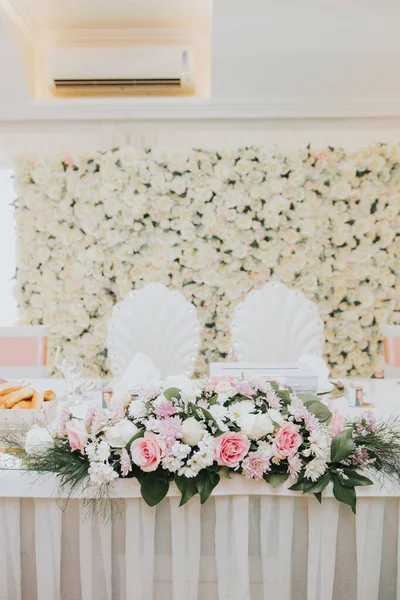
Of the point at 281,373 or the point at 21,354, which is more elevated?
the point at 281,373

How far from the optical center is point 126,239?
3689mm

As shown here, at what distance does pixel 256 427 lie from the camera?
1.18 m


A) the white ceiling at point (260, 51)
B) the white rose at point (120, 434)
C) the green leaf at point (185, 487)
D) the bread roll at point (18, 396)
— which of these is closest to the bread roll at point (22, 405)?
the bread roll at point (18, 396)

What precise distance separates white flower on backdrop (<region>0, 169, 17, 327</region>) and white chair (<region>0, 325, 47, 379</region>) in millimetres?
1685

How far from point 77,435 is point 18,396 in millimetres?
475

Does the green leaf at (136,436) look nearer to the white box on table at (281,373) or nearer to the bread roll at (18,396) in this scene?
the white box on table at (281,373)

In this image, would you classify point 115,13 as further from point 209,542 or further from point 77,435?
point 209,542

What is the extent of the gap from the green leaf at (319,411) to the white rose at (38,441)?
0.67 metres

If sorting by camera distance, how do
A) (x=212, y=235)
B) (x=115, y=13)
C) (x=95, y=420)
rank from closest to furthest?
(x=95, y=420) < (x=115, y=13) < (x=212, y=235)

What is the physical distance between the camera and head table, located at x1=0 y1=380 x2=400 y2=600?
4.09 ft

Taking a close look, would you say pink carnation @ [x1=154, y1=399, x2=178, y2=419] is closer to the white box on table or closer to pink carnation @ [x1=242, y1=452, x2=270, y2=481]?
pink carnation @ [x1=242, y1=452, x2=270, y2=481]

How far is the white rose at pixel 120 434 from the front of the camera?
118 centimetres

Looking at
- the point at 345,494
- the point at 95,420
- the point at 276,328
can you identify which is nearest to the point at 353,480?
the point at 345,494

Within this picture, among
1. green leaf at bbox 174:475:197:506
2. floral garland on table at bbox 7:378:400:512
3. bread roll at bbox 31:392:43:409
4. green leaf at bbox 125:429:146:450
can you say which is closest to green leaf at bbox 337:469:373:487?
floral garland on table at bbox 7:378:400:512
